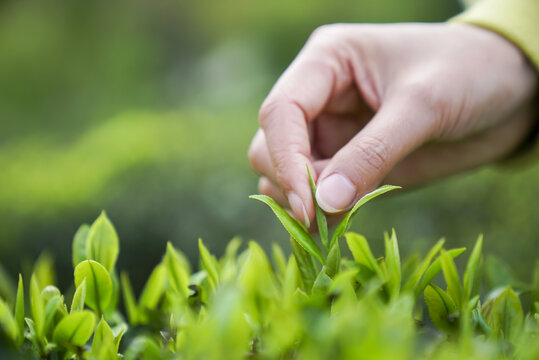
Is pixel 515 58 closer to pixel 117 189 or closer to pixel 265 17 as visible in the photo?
pixel 117 189

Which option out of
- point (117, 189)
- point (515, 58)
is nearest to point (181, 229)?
point (117, 189)

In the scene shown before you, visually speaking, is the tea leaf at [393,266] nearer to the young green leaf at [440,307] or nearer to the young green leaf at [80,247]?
the young green leaf at [440,307]

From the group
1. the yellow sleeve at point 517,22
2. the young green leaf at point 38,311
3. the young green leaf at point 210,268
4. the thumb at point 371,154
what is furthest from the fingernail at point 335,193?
the yellow sleeve at point 517,22

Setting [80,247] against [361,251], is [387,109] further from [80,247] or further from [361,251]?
[80,247]

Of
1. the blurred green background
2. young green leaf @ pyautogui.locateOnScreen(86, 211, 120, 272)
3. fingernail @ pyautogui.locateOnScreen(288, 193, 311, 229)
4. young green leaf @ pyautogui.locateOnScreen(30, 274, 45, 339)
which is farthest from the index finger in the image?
the blurred green background

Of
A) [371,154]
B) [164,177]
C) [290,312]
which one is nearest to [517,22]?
[371,154]

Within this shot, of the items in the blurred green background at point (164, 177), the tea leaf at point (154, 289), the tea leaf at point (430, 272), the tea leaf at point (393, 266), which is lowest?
the blurred green background at point (164, 177)

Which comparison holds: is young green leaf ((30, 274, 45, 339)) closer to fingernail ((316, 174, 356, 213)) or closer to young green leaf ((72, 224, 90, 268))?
young green leaf ((72, 224, 90, 268))

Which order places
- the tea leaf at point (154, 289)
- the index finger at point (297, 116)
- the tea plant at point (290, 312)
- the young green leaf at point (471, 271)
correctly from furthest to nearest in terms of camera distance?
the index finger at point (297, 116) → the tea leaf at point (154, 289) → the young green leaf at point (471, 271) → the tea plant at point (290, 312)
